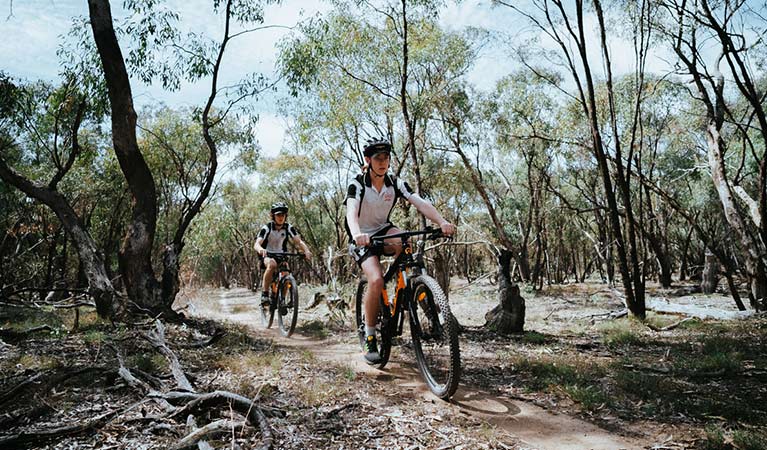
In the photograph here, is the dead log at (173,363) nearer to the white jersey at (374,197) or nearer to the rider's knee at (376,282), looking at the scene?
the rider's knee at (376,282)

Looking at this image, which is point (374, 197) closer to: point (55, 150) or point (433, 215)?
point (433, 215)

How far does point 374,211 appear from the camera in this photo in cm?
522

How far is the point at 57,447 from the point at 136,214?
6294 mm

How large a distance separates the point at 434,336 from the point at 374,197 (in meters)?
1.68

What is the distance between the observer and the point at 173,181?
965 inches

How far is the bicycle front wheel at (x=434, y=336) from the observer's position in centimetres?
410

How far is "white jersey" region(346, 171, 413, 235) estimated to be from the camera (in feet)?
16.7

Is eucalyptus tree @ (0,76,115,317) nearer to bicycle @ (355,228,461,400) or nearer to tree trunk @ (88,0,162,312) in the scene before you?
tree trunk @ (88,0,162,312)

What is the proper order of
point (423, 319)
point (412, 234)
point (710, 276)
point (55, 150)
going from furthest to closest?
1. point (710, 276)
2. point (55, 150)
3. point (423, 319)
4. point (412, 234)

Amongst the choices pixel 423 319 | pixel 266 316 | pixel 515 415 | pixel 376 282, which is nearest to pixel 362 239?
pixel 376 282

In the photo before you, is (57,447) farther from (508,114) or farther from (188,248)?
(188,248)

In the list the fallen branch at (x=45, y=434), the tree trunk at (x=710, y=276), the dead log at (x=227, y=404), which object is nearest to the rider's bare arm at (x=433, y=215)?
the dead log at (x=227, y=404)

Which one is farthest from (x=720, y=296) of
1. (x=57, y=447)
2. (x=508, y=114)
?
(x=57, y=447)

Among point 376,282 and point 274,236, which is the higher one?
point 274,236
